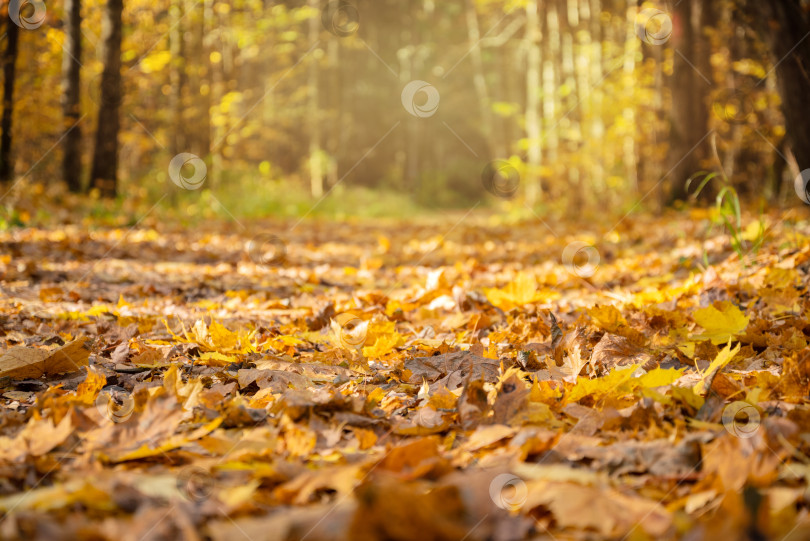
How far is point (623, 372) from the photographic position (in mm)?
1699

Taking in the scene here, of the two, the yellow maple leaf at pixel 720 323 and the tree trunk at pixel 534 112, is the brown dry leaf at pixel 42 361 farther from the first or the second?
the tree trunk at pixel 534 112

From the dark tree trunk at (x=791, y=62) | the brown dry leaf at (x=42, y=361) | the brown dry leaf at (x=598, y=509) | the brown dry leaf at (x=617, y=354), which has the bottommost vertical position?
the brown dry leaf at (x=617, y=354)

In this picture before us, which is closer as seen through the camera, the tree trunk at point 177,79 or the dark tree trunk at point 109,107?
the dark tree trunk at point 109,107

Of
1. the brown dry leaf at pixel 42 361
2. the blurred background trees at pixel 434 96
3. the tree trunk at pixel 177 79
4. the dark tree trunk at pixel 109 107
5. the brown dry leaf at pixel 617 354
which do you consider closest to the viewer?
the brown dry leaf at pixel 42 361

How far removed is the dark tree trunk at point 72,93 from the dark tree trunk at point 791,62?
1022 centimetres

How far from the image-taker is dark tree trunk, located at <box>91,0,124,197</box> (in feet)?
35.0

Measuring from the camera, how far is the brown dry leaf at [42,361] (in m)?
1.96

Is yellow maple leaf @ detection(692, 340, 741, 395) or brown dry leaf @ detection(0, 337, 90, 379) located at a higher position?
brown dry leaf @ detection(0, 337, 90, 379)

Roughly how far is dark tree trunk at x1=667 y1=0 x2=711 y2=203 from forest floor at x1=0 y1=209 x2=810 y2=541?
259 inches

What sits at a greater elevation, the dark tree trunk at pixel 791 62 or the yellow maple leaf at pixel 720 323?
the dark tree trunk at pixel 791 62

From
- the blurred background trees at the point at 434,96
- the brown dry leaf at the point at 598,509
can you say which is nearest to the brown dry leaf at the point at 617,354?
the brown dry leaf at the point at 598,509

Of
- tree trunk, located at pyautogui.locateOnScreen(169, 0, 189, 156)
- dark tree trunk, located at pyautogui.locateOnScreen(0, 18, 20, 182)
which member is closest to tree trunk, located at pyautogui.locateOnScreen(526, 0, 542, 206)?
tree trunk, located at pyautogui.locateOnScreen(169, 0, 189, 156)

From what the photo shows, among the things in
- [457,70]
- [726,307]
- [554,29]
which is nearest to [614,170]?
[554,29]

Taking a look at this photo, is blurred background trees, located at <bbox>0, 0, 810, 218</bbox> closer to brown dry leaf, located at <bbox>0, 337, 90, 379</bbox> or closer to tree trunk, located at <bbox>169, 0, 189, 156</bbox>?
tree trunk, located at <bbox>169, 0, 189, 156</bbox>
